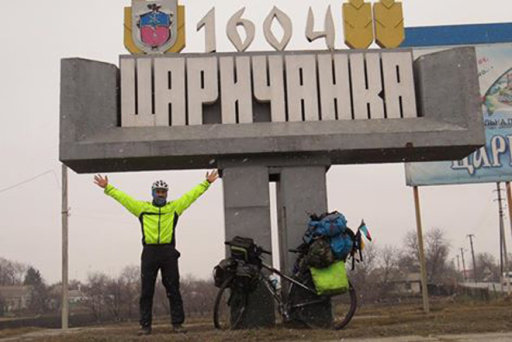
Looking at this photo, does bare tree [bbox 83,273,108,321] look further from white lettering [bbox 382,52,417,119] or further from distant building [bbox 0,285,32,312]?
white lettering [bbox 382,52,417,119]

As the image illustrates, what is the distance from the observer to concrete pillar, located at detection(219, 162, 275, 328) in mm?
8195

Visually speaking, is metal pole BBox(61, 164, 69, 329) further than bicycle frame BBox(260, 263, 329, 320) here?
Yes

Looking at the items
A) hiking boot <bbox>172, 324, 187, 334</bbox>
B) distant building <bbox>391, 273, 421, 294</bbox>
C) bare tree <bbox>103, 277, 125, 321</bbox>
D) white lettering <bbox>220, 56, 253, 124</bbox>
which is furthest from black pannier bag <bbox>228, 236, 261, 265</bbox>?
distant building <bbox>391, 273, 421, 294</bbox>

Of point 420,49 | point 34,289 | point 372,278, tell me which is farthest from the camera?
point 34,289

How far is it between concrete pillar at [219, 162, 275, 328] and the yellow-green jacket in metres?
1.08

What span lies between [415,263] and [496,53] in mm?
50688

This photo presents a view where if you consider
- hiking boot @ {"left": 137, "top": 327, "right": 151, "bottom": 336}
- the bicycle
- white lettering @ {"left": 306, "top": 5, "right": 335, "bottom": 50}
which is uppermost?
white lettering @ {"left": 306, "top": 5, "right": 335, "bottom": 50}

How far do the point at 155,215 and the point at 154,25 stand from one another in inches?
129

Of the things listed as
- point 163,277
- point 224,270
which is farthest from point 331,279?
point 163,277

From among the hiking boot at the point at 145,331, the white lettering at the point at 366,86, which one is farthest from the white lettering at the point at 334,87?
the hiking boot at the point at 145,331

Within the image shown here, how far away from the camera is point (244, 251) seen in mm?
7102

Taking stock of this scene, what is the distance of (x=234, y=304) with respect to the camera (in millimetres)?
7523

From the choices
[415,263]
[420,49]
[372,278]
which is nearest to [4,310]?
[372,278]

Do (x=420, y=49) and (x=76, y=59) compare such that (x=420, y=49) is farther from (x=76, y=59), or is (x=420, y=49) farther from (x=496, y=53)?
(x=76, y=59)
